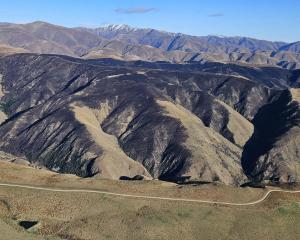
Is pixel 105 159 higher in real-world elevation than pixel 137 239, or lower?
lower

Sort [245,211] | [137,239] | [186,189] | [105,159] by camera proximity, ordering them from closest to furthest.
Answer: [137,239], [245,211], [186,189], [105,159]

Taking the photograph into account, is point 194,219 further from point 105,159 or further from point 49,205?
point 105,159

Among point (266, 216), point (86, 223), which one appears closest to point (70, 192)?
point (86, 223)

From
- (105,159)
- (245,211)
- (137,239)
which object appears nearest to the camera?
(137,239)

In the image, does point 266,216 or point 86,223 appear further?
point 266,216

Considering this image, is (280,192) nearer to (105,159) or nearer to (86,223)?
(86,223)

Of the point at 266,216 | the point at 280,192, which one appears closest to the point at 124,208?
the point at 266,216
